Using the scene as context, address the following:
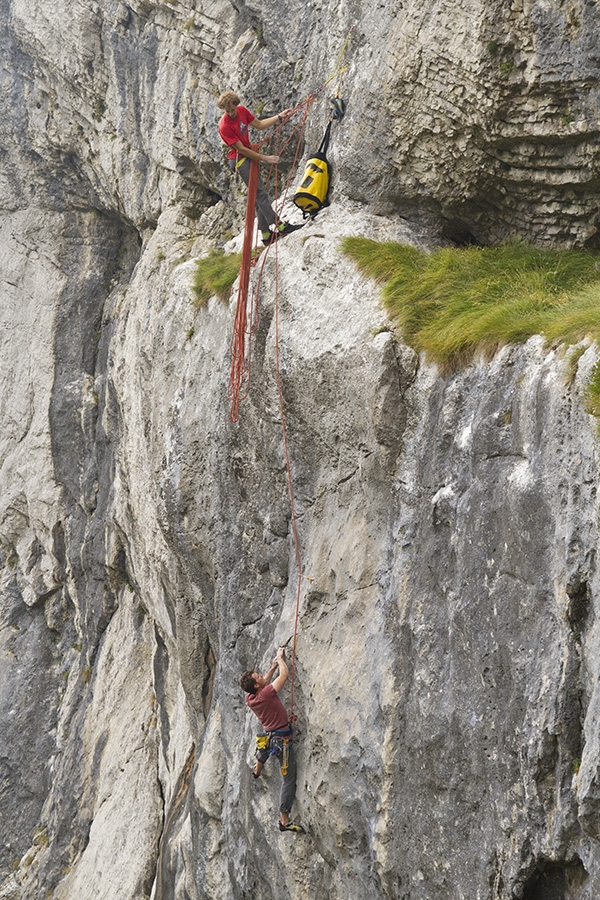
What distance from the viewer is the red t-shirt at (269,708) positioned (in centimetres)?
979

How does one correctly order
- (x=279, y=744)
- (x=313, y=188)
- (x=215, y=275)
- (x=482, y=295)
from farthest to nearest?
(x=215, y=275) < (x=313, y=188) < (x=279, y=744) < (x=482, y=295)

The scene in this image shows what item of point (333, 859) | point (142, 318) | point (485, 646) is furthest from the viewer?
point (142, 318)

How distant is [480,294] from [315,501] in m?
3.27

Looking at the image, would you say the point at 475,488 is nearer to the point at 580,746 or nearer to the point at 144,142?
the point at 580,746

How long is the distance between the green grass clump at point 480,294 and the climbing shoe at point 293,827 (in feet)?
18.5

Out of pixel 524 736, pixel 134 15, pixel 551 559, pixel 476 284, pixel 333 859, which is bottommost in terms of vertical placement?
pixel 333 859

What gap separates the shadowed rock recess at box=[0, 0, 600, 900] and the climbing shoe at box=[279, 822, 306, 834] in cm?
23

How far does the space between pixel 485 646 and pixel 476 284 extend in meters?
4.22

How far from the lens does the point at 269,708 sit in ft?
32.3

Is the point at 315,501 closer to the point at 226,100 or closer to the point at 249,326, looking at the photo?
the point at 249,326

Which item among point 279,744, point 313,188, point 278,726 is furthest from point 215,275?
point 279,744

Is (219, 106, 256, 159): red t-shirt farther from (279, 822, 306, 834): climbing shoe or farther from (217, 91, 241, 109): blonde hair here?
(279, 822, 306, 834): climbing shoe

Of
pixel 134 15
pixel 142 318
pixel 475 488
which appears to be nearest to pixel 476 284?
pixel 475 488

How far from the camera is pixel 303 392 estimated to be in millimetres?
10352
